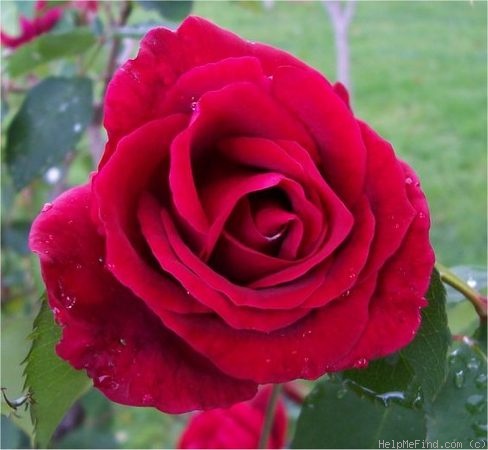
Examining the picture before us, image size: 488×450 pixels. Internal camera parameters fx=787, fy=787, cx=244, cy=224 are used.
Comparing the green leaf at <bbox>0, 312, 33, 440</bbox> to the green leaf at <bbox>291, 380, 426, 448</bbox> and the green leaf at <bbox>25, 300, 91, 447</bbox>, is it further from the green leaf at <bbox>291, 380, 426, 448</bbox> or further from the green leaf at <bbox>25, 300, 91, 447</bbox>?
the green leaf at <bbox>291, 380, 426, 448</bbox>

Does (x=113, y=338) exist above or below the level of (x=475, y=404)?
above

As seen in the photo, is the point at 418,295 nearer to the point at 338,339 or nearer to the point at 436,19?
the point at 338,339

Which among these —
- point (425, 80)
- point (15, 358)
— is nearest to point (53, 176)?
point (15, 358)

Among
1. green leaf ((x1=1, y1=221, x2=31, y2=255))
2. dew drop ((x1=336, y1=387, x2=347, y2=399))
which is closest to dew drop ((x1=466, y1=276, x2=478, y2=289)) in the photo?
dew drop ((x1=336, y1=387, x2=347, y2=399))

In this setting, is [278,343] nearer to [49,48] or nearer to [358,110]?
[49,48]

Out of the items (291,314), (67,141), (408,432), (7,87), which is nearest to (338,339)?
(291,314)

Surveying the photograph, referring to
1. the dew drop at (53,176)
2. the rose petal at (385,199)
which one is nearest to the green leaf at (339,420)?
the rose petal at (385,199)
